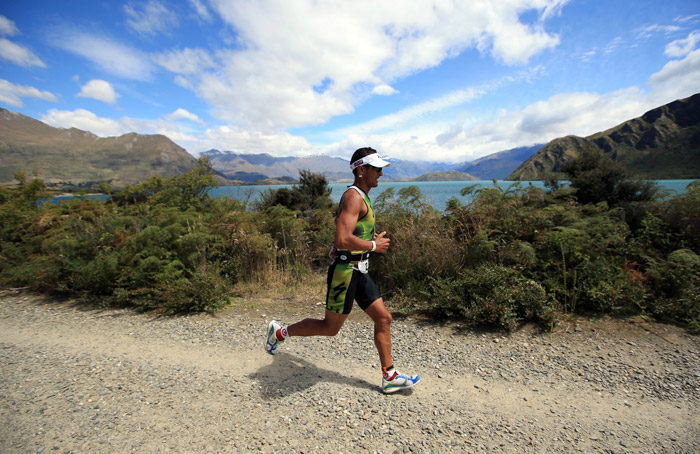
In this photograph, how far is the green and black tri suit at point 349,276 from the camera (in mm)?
3164

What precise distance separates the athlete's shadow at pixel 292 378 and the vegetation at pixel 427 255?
203 cm

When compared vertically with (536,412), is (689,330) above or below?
above

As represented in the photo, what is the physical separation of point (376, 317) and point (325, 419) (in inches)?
42.1

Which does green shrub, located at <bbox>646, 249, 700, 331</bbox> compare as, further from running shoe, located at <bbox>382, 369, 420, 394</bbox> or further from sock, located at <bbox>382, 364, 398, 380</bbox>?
sock, located at <bbox>382, 364, 398, 380</bbox>

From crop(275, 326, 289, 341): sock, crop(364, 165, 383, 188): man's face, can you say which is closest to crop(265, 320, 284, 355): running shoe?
crop(275, 326, 289, 341): sock

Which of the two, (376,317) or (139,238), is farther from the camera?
(139,238)

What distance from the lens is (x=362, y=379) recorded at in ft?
11.3

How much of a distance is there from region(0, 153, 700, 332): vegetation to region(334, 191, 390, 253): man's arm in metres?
2.50

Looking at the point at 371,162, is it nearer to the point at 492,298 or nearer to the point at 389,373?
the point at 389,373

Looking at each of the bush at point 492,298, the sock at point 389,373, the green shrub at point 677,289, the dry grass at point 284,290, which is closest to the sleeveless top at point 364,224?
the sock at point 389,373

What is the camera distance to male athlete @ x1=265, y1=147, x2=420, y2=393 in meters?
3.05

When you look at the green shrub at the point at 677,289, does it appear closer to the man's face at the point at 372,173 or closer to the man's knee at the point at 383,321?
the man's knee at the point at 383,321

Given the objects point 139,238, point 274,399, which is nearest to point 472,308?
point 274,399

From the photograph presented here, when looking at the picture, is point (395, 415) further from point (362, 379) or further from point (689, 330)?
point (689, 330)
